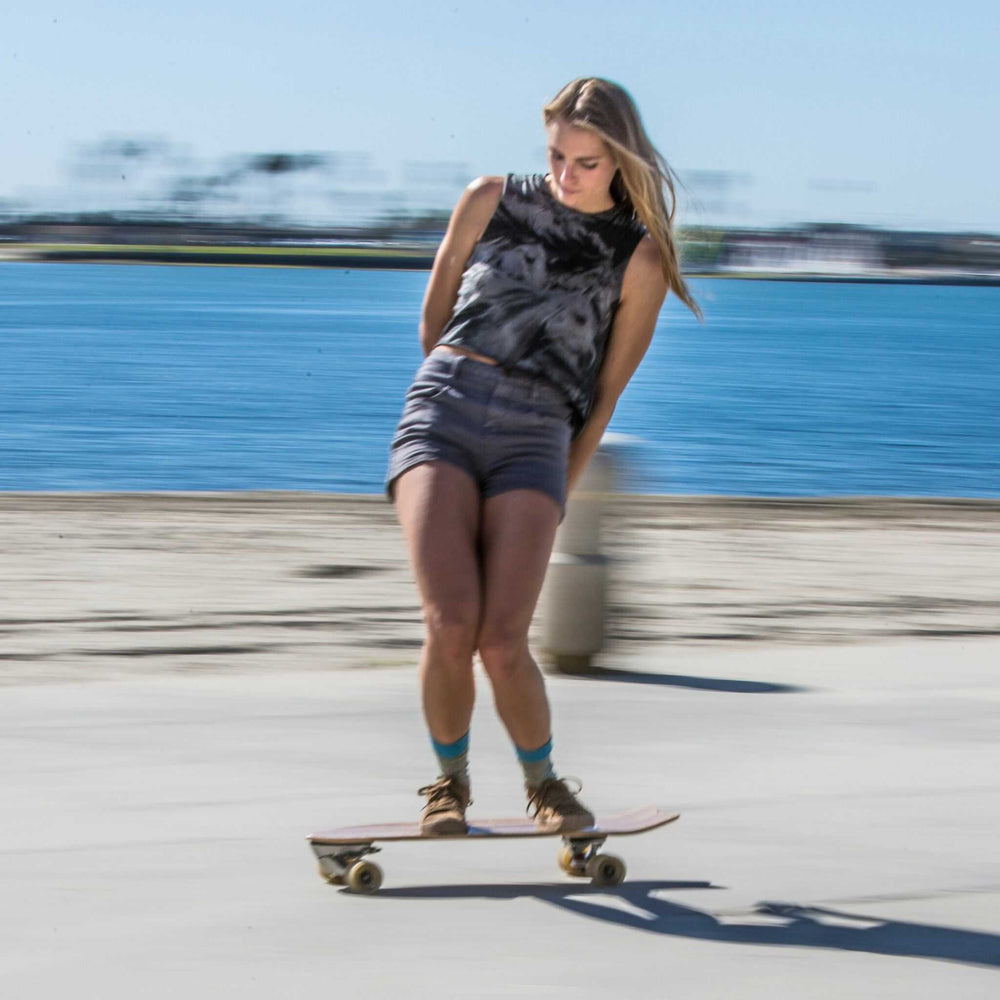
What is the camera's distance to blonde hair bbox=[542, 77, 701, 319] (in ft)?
12.3

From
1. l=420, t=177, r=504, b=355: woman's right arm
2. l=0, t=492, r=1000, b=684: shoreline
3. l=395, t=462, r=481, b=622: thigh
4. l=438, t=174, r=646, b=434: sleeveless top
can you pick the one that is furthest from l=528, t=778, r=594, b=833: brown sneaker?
l=0, t=492, r=1000, b=684: shoreline

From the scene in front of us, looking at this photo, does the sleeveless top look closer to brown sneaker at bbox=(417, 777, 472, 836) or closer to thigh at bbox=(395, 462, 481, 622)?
thigh at bbox=(395, 462, 481, 622)

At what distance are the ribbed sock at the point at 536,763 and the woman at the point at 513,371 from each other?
7 cm

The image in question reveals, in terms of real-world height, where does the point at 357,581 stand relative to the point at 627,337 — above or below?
above

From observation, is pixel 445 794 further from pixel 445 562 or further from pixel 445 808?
pixel 445 562

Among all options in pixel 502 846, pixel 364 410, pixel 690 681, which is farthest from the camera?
pixel 364 410

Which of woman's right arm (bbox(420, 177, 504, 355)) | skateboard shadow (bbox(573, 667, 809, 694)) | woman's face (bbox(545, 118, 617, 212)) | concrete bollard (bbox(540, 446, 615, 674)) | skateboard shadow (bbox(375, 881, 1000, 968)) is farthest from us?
concrete bollard (bbox(540, 446, 615, 674))

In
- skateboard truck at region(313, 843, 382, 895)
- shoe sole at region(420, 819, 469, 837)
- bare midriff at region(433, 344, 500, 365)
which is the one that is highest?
bare midriff at region(433, 344, 500, 365)

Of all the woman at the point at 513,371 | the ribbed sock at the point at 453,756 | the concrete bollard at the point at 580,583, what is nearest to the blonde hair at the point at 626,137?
the woman at the point at 513,371

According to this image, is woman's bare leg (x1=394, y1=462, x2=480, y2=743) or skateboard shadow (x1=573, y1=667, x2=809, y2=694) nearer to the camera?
woman's bare leg (x1=394, y1=462, x2=480, y2=743)

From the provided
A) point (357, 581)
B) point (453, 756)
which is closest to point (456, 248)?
point (453, 756)

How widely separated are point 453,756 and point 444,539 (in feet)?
1.80

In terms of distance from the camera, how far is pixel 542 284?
384 cm

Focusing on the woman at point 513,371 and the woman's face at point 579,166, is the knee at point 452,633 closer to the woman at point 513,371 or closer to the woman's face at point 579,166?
the woman at point 513,371
